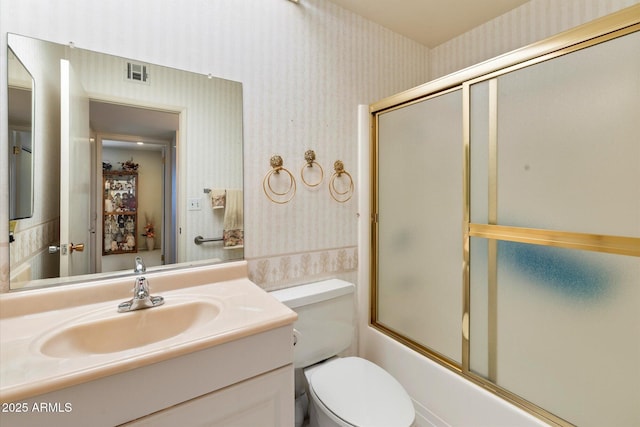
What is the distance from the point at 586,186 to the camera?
0.98m

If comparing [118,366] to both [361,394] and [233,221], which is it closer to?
[233,221]

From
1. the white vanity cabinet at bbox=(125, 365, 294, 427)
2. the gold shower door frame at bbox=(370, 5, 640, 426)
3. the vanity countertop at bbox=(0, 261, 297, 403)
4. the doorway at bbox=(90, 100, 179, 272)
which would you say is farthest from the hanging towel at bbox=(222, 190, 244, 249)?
the gold shower door frame at bbox=(370, 5, 640, 426)

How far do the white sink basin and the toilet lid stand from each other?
605 millimetres

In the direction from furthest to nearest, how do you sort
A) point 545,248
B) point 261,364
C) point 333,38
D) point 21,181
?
point 333,38
point 545,248
point 21,181
point 261,364

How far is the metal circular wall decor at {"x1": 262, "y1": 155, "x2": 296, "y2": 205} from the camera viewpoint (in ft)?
4.66

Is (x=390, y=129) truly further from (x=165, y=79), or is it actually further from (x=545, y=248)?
(x=165, y=79)

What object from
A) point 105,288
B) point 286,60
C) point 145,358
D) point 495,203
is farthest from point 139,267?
point 495,203

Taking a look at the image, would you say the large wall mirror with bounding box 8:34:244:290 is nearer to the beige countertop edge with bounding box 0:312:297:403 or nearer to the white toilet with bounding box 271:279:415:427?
the white toilet with bounding box 271:279:415:427

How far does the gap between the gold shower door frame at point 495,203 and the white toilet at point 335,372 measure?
0.39 meters

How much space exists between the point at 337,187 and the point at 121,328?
1180mm

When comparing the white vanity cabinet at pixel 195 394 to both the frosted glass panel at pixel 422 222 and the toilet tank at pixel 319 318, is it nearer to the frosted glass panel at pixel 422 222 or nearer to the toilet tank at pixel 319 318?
the toilet tank at pixel 319 318

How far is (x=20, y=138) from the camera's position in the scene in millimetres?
947

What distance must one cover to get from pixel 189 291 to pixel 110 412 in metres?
0.51

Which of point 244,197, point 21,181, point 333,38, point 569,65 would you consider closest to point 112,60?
point 21,181
